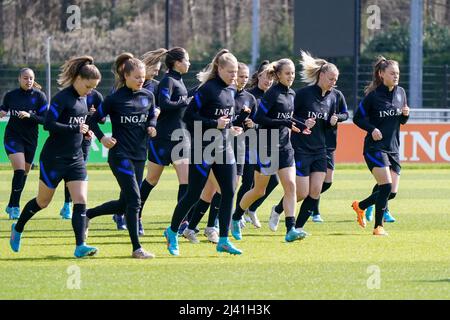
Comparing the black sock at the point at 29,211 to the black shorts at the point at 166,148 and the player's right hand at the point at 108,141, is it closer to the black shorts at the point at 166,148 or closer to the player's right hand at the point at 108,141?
the player's right hand at the point at 108,141

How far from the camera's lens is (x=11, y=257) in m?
12.0

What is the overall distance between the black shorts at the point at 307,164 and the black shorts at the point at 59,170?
9.94ft

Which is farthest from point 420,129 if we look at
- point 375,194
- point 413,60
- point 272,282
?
point 272,282

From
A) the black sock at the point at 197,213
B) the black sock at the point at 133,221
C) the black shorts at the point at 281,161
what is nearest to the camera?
the black sock at the point at 133,221

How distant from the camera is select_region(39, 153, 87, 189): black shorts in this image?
11789mm

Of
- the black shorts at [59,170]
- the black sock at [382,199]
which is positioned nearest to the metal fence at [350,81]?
the black sock at [382,199]

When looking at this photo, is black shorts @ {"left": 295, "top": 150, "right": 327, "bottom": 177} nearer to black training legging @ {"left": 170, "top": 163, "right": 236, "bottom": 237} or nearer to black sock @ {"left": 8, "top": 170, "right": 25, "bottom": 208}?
black training legging @ {"left": 170, "top": 163, "right": 236, "bottom": 237}

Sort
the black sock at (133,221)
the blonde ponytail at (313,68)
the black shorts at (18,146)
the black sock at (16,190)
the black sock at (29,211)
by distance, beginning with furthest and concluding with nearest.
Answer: the black shorts at (18,146)
the black sock at (16,190)
the blonde ponytail at (313,68)
the black sock at (29,211)
the black sock at (133,221)

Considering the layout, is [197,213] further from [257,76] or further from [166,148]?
[257,76]

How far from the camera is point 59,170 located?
38.7ft

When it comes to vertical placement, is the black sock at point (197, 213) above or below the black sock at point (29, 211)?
below

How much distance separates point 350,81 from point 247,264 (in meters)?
19.7

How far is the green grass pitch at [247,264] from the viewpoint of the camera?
9.69 metres

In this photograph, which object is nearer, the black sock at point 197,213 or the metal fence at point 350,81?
the black sock at point 197,213
